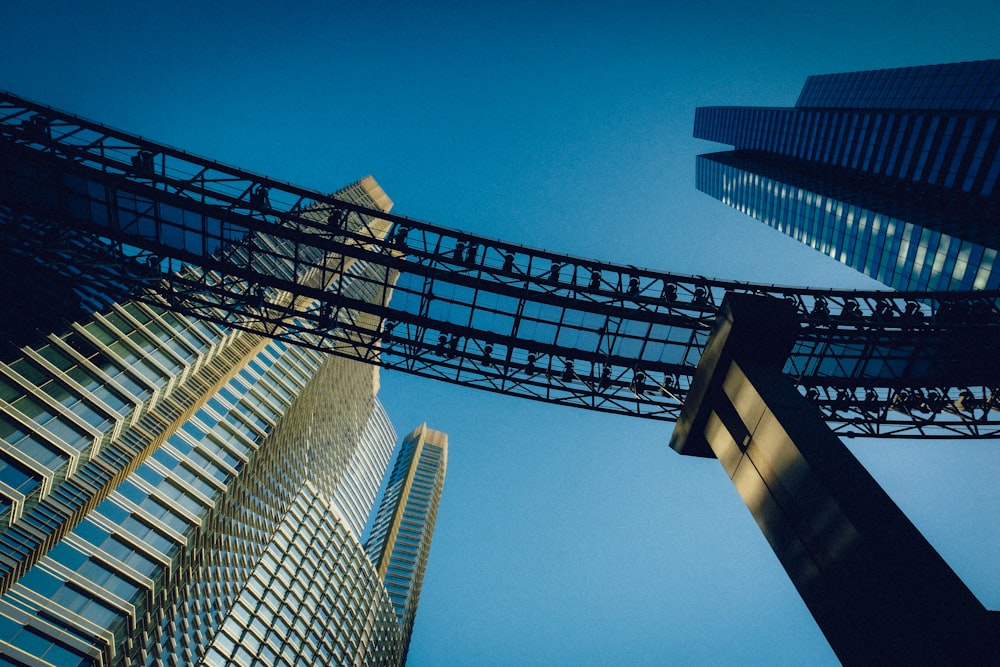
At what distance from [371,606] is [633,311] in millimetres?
79015

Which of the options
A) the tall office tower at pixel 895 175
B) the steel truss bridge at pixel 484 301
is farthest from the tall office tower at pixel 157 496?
the tall office tower at pixel 895 175

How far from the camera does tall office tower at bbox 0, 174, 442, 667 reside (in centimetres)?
2414

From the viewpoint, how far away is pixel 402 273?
55.2ft

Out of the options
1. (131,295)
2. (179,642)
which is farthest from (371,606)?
(131,295)

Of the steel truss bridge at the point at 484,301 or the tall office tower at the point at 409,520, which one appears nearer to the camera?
the steel truss bridge at the point at 484,301

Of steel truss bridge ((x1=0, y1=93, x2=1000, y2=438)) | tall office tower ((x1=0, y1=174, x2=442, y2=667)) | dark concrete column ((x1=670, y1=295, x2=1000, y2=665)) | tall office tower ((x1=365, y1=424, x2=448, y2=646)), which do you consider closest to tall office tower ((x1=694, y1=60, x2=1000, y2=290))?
steel truss bridge ((x1=0, y1=93, x2=1000, y2=438))

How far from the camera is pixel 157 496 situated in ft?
106

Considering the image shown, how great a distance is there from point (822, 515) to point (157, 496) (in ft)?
121

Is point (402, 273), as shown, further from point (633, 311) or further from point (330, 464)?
point (330, 464)

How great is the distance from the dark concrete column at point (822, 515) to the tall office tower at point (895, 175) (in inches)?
1719

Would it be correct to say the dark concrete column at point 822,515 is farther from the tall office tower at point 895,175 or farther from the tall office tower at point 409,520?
the tall office tower at point 409,520

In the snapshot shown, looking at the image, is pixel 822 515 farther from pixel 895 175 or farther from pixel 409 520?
pixel 409 520

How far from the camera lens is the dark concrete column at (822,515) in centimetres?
687

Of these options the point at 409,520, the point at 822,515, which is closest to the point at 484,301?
the point at 822,515
